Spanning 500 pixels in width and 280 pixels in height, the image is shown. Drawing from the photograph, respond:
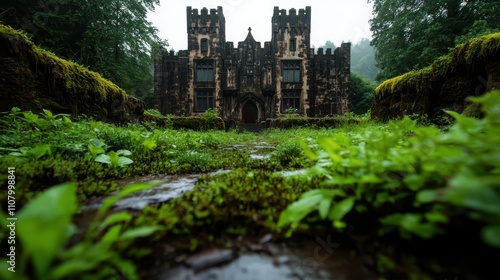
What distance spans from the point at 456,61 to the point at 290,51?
20.8m

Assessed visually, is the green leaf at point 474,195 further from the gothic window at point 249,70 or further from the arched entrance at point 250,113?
the gothic window at point 249,70

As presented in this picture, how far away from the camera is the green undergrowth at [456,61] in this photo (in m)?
3.87

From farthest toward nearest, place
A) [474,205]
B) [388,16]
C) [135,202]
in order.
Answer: [388,16], [135,202], [474,205]

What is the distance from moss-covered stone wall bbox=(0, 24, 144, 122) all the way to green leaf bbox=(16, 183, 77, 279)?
12.8 ft

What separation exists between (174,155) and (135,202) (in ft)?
6.00

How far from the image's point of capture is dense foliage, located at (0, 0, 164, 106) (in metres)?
13.0

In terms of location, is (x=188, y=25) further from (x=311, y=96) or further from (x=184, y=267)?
(x=184, y=267)

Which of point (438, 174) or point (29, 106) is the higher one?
point (29, 106)

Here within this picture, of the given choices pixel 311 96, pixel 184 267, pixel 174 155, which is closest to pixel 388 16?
pixel 311 96

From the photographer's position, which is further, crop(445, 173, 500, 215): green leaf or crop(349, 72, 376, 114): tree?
crop(349, 72, 376, 114): tree

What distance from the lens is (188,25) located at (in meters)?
23.7

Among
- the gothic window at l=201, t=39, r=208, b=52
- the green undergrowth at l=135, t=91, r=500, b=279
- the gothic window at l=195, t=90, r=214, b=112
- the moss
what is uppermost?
the gothic window at l=201, t=39, r=208, b=52

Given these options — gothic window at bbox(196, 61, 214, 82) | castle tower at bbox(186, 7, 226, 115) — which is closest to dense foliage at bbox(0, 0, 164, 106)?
castle tower at bbox(186, 7, 226, 115)

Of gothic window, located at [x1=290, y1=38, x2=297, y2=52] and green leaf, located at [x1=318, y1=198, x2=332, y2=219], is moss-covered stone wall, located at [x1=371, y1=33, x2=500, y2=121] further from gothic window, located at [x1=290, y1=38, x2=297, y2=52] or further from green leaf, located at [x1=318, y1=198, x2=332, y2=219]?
gothic window, located at [x1=290, y1=38, x2=297, y2=52]
